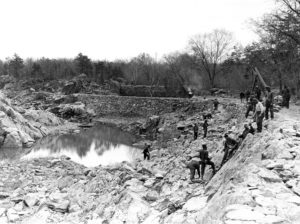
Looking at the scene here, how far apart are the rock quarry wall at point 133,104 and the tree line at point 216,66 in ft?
22.6

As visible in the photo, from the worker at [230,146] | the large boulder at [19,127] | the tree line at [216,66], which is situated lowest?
the large boulder at [19,127]

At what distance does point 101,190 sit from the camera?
12672 mm

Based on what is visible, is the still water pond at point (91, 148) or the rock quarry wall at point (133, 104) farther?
the rock quarry wall at point (133, 104)

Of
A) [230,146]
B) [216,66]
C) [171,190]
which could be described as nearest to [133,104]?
[216,66]

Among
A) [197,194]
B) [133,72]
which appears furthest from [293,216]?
[133,72]

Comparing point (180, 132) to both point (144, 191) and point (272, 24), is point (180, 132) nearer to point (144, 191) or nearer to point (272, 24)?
point (272, 24)

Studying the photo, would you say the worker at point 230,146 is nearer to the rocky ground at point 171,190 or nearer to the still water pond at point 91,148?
the rocky ground at point 171,190

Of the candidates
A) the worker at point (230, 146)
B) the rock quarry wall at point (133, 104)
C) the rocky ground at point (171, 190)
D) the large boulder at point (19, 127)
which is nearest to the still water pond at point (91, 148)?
the large boulder at point (19, 127)

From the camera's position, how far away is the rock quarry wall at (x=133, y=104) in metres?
38.6

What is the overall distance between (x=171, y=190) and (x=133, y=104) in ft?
111

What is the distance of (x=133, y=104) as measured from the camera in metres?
44.8

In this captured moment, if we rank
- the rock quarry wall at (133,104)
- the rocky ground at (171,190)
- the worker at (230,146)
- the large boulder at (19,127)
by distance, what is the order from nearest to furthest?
the rocky ground at (171,190), the worker at (230,146), the large boulder at (19,127), the rock quarry wall at (133,104)

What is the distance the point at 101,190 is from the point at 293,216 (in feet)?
27.8

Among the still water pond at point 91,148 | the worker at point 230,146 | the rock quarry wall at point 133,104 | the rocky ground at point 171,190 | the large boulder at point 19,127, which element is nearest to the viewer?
the rocky ground at point 171,190
